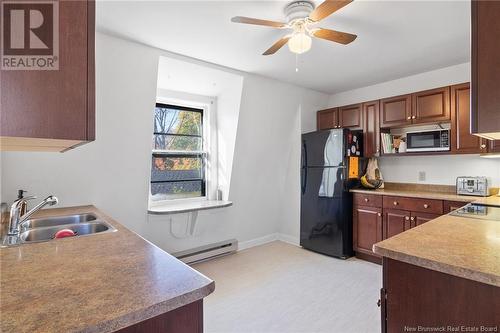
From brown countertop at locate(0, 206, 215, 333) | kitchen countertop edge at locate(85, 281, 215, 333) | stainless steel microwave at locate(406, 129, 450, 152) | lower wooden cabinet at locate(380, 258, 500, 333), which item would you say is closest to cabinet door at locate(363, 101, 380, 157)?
stainless steel microwave at locate(406, 129, 450, 152)

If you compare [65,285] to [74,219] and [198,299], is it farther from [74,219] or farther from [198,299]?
[74,219]

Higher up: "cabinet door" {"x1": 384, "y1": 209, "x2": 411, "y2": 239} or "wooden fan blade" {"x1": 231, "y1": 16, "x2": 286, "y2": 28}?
"wooden fan blade" {"x1": 231, "y1": 16, "x2": 286, "y2": 28}

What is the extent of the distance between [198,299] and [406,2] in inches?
94.7

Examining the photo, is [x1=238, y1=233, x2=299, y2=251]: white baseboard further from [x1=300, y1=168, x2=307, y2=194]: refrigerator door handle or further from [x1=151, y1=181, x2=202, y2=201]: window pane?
[x1=151, y1=181, x2=202, y2=201]: window pane

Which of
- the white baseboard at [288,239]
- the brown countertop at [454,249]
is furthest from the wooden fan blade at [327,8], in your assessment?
the white baseboard at [288,239]

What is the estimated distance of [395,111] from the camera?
11.3 ft

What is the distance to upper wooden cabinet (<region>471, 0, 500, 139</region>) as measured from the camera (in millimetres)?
774

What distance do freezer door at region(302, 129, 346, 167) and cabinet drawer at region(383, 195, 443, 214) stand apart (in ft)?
2.45

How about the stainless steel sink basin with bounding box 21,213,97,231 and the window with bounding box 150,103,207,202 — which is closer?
the stainless steel sink basin with bounding box 21,213,97,231

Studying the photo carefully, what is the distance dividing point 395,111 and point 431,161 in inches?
31.2

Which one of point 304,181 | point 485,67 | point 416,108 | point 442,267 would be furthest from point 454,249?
point 304,181

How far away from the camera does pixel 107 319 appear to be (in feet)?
2.30

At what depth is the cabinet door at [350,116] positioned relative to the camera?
382 cm

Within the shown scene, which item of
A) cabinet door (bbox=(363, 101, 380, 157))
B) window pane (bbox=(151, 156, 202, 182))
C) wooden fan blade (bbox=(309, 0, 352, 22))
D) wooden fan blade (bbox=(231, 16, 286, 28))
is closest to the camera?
wooden fan blade (bbox=(309, 0, 352, 22))
